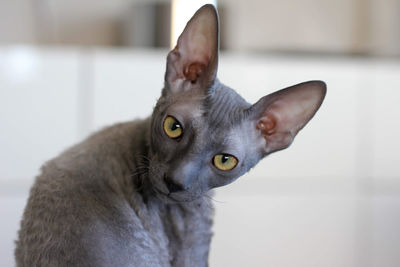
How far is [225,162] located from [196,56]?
0.47 feet

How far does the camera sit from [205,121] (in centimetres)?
64

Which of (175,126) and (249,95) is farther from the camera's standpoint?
(249,95)

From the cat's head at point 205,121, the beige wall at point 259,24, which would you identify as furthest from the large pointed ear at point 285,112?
the beige wall at point 259,24

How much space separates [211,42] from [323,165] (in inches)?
56.1

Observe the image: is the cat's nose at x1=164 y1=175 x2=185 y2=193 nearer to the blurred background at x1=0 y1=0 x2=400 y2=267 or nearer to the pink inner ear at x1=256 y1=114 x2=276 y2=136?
the pink inner ear at x1=256 y1=114 x2=276 y2=136

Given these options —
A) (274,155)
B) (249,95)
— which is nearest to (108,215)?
(249,95)

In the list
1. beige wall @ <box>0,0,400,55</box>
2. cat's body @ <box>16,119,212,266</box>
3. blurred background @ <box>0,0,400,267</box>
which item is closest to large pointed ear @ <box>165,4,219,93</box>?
cat's body @ <box>16,119,212,266</box>

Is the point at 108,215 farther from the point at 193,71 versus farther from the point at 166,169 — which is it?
the point at 193,71

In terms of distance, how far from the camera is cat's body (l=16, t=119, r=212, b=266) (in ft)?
2.03

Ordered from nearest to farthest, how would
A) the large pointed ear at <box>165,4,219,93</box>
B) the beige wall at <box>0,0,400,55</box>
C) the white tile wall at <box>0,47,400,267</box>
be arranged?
the large pointed ear at <box>165,4,219,93</box> < the white tile wall at <box>0,47,400,267</box> < the beige wall at <box>0,0,400,55</box>

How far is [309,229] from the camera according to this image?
1.71 m

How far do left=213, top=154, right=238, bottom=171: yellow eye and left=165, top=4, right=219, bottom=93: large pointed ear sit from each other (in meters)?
0.09

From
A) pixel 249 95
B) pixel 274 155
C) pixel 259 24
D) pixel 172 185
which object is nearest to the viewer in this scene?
pixel 172 185

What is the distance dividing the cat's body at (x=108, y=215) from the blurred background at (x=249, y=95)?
86cm
